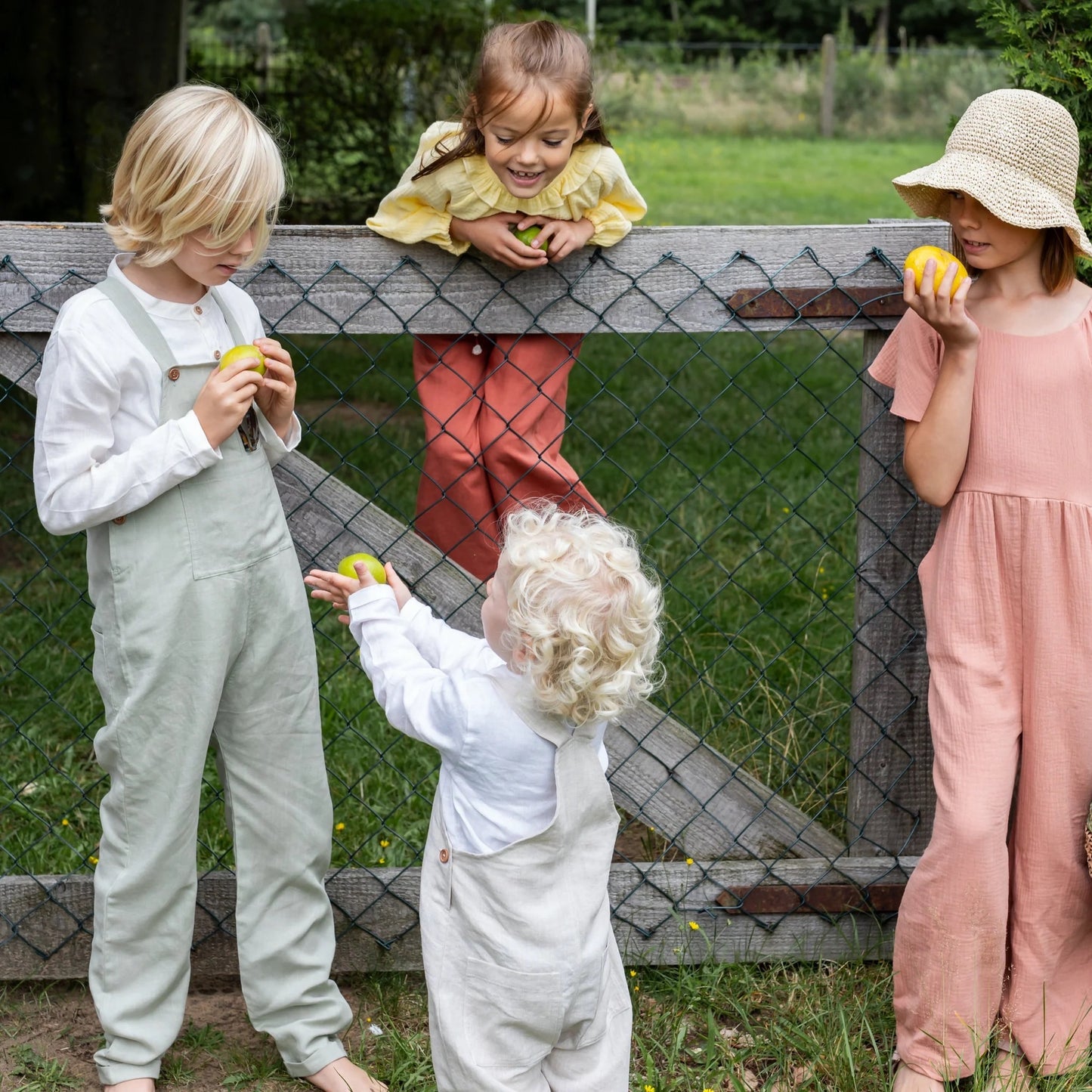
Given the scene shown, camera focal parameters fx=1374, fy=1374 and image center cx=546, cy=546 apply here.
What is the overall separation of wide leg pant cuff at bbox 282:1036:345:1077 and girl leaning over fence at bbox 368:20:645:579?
3.03ft

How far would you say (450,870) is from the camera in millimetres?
2025

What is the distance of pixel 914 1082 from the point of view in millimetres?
2469

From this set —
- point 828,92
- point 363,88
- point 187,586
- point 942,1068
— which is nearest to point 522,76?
point 187,586

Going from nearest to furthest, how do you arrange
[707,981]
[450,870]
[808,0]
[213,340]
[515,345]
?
[450,870] → [213,340] → [515,345] → [707,981] → [808,0]

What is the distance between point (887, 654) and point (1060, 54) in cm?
119

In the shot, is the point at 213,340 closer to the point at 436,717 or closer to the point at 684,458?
the point at 436,717

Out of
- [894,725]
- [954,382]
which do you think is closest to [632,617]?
[954,382]

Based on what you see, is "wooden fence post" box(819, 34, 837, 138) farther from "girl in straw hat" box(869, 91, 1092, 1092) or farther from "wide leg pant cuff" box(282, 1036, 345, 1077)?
"wide leg pant cuff" box(282, 1036, 345, 1077)

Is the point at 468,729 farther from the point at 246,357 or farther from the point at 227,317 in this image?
the point at 227,317

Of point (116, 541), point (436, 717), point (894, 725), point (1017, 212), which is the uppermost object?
point (1017, 212)

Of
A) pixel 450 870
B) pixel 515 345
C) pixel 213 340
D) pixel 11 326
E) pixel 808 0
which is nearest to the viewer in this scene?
pixel 450 870

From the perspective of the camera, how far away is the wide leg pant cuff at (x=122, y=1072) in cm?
241

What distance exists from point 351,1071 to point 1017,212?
6.16 ft

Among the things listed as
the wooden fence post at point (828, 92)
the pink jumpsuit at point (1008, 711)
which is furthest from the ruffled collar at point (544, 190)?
the wooden fence post at point (828, 92)
